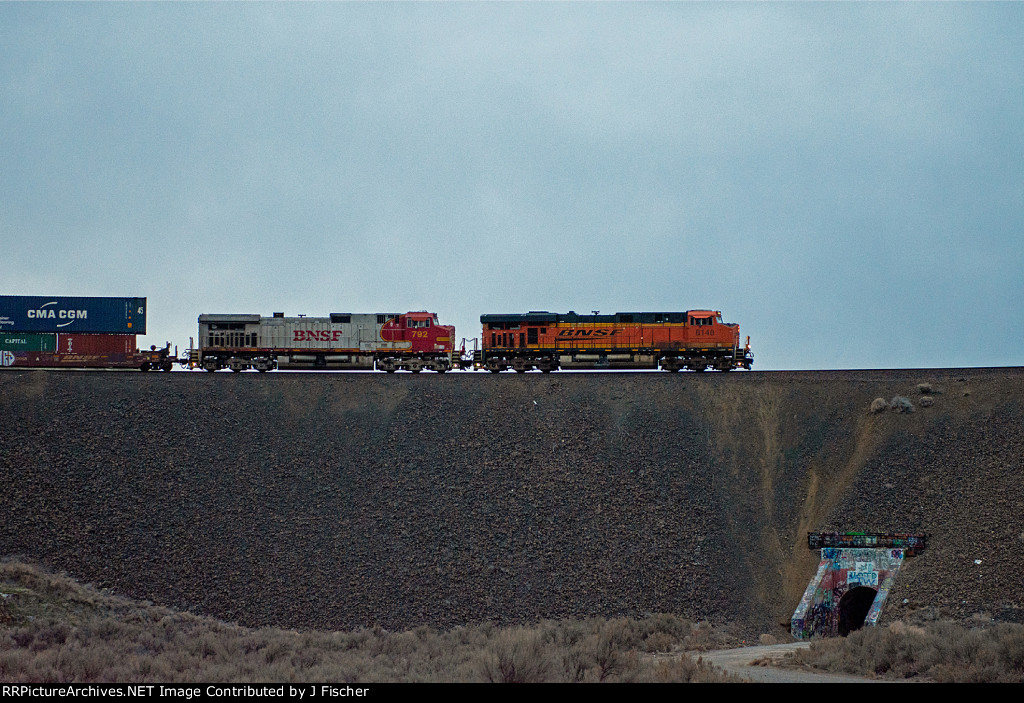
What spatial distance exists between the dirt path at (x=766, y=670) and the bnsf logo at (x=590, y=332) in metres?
19.3

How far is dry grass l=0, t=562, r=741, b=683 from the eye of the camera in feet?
54.4

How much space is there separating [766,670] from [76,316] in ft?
113

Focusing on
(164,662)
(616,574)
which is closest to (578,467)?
Result: (616,574)

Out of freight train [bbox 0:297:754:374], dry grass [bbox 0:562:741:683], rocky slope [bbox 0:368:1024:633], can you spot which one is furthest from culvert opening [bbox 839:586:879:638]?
freight train [bbox 0:297:754:374]

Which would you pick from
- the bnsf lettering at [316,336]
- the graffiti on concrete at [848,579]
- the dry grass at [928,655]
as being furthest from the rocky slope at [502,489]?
the dry grass at [928,655]

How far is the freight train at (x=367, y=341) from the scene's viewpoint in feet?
133

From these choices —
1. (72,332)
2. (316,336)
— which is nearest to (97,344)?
(72,332)

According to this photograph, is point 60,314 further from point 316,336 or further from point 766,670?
point 766,670

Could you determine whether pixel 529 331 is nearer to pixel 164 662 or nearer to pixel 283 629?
pixel 283 629

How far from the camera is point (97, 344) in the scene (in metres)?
40.7

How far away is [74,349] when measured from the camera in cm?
4062

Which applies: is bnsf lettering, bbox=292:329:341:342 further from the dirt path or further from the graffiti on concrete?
the dirt path

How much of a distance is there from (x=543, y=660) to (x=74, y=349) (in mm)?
31834

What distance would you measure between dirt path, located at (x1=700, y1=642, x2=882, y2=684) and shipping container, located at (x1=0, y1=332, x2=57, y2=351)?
32.6 metres
